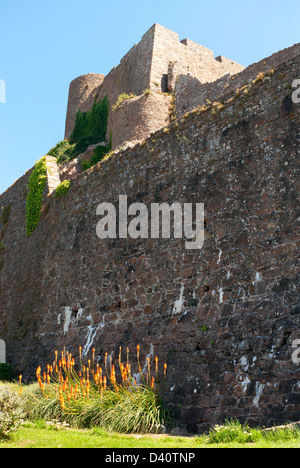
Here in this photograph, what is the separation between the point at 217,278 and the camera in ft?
29.5

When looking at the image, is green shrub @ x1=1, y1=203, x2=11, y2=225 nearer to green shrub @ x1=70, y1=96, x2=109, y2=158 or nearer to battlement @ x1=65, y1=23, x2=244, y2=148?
green shrub @ x1=70, y1=96, x2=109, y2=158

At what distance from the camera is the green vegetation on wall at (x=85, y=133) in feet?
73.5

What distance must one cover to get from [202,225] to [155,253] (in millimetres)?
1413

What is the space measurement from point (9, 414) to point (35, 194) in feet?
35.6

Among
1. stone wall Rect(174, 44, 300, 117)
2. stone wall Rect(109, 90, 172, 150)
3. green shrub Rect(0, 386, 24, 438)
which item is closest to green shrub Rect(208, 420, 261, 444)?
green shrub Rect(0, 386, 24, 438)

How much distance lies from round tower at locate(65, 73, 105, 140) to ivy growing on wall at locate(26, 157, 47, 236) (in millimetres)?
7497

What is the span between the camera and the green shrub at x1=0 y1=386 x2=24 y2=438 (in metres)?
6.94

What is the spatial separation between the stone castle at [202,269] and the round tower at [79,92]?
411 inches

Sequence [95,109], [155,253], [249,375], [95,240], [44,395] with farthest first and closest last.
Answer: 1. [95,109]
2. [95,240]
3. [155,253]
4. [44,395]
5. [249,375]

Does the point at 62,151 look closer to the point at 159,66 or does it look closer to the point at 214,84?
the point at 159,66

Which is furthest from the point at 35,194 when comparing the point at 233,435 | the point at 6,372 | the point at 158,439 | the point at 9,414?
the point at 233,435

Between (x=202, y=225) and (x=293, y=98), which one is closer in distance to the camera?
(x=293, y=98)

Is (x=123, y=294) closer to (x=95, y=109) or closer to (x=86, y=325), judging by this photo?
(x=86, y=325)
